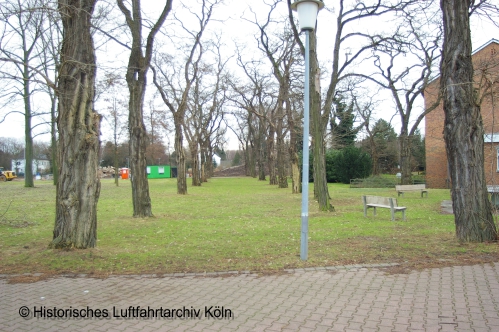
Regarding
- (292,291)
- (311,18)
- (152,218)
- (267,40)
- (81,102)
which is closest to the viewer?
(292,291)

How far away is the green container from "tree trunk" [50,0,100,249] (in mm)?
62099

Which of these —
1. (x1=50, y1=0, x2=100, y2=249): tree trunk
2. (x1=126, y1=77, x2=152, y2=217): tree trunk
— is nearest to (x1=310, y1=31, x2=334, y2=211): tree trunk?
(x1=126, y1=77, x2=152, y2=217): tree trunk

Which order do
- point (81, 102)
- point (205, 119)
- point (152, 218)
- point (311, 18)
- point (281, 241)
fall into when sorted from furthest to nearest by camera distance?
1. point (205, 119)
2. point (152, 218)
3. point (281, 241)
4. point (81, 102)
5. point (311, 18)

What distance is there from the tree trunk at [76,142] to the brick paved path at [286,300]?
63.0 inches

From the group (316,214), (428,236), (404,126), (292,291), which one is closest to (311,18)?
(292,291)

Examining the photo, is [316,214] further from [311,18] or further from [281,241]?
[311,18]

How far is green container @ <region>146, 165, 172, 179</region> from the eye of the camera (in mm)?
→ 69125

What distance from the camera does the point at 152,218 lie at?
43.4 ft

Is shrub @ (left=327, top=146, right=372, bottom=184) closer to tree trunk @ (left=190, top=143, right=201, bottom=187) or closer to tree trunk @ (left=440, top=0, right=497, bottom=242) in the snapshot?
tree trunk @ (left=190, top=143, right=201, bottom=187)

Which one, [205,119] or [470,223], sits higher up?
[205,119]

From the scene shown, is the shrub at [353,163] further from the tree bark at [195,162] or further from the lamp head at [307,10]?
the lamp head at [307,10]

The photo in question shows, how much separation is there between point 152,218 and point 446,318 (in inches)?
405

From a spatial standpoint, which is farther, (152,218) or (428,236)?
(152,218)

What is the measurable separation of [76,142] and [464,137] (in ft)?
24.0
